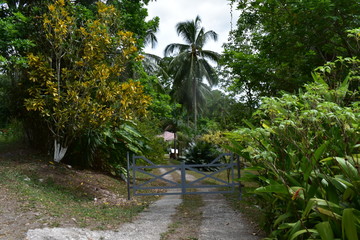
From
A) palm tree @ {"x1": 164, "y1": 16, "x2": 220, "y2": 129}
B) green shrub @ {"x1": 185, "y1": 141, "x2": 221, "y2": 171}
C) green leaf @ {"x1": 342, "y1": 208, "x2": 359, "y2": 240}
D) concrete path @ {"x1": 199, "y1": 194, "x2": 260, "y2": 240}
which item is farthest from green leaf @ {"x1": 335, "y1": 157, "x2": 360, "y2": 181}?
palm tree @ {"x1": 164, "y1": 16, "x2": 220, "y2": 129}

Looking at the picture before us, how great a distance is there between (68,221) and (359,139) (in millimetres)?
4707

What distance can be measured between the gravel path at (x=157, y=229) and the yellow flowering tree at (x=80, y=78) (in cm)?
330

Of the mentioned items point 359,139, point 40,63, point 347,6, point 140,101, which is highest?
point 347,6

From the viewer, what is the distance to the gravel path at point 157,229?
5.07 metres

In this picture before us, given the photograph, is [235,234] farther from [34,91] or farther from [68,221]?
[34,91]

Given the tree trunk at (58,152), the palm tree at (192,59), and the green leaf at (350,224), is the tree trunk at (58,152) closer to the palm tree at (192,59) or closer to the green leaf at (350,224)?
the green leaf at (350,224)

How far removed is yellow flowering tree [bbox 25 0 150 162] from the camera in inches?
375

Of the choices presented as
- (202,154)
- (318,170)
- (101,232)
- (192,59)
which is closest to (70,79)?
(101,232)

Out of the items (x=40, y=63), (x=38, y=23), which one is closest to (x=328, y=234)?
(x=40, y=63)

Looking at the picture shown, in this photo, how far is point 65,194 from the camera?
27.8ft

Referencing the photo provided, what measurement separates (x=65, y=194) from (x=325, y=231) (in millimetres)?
6828

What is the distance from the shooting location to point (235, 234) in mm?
5590

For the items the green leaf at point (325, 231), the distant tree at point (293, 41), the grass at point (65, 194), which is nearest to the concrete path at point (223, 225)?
the grass at point (65, 194)

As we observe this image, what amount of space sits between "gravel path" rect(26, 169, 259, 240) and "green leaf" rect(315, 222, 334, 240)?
7.60 feet
